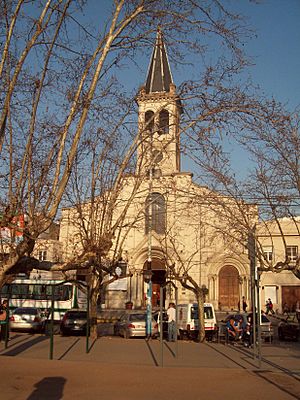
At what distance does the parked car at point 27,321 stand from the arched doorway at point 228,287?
2043 cm

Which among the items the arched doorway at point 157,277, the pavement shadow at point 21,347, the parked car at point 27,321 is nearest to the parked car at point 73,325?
the parked car at point 27,321

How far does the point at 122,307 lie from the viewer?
44312 millimetres

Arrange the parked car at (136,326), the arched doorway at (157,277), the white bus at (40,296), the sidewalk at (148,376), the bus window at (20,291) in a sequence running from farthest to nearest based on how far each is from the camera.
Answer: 1. the arched doorway at (157,277)
2. the bus window at (20,291)
3. the white bus at (40,296)
4. the parked car at (136,326)
5. the sidewalk at (148,376)

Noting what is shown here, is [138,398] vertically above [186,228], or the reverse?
[186,228]

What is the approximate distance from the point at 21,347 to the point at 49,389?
8982mm

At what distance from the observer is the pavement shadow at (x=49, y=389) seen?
8.64 m

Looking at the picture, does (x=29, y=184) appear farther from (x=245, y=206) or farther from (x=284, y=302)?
(x=284, y=302)

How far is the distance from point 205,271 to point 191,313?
19.7 m

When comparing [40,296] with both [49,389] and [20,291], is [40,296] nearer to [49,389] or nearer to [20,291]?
[20,291]

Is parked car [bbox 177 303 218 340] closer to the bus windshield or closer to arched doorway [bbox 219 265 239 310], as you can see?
the bus windshield

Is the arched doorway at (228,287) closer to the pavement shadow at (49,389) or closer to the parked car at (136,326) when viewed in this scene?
the parked car at (136,326)

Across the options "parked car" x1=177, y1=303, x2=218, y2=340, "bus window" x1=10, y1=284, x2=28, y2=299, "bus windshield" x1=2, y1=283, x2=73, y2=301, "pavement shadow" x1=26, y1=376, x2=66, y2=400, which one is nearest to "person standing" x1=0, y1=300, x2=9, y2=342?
"pavement shadow" x1=26, y1=376, x2=66, y2=400

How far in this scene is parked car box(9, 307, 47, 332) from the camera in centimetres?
2625

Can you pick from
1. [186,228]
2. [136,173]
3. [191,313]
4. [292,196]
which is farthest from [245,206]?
[186,228]
